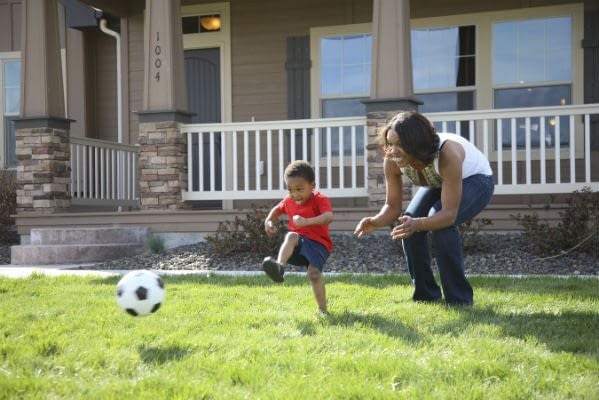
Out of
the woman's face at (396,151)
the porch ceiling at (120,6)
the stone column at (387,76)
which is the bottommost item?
the woman's face at (396,151)

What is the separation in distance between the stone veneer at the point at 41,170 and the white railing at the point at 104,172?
0.31 m

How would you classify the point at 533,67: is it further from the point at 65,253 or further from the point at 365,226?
the point at 365,226

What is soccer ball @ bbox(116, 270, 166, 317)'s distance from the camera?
13.5 feet

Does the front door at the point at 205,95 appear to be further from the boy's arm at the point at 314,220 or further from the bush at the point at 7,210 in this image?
the boy's arm at the point at 314,220

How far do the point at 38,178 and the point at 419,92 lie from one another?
5293 mm

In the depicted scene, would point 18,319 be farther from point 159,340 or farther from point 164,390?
point 164,390

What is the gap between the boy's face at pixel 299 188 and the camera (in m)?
4.71

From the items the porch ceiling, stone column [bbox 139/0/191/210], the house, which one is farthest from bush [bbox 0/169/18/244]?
the porch ceiling

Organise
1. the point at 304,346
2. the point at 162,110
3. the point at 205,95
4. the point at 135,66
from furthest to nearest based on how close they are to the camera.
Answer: the point at 135,66 → the point at 205,95 → the point at 162,110 → the point at 304,346

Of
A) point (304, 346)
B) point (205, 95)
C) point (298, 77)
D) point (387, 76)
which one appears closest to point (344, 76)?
point (298, 77)

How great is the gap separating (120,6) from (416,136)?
29.1ft

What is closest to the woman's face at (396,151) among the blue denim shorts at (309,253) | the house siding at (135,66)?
the blue denim shorts at (309,253)

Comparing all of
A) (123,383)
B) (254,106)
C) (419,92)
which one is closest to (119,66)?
(254,106)

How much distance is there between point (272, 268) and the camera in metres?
4.39
